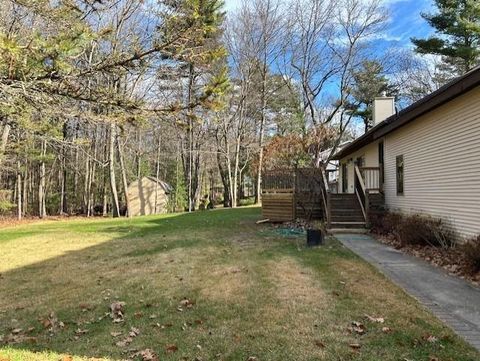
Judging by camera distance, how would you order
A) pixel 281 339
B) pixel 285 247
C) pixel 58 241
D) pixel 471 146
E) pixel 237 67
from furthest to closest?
pixel 237 67 → pixel 58 241 → pixel 285 247 → pixel 471 146 → pixel 281 339

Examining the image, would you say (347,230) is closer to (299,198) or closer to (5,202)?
(299,198)

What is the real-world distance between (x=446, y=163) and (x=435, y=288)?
14.2 feet

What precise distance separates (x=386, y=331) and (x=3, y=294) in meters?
5.61

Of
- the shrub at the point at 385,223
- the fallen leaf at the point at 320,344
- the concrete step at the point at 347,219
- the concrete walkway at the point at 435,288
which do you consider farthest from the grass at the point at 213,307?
the concrete step at the point at 347,219

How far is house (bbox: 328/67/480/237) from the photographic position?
7.93m

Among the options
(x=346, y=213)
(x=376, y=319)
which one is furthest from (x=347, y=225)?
(x=376, y=319)

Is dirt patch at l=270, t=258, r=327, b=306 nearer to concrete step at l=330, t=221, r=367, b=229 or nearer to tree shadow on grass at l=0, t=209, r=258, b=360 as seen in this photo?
tree shadow on grass at l=0, t=209, r=258, b=360

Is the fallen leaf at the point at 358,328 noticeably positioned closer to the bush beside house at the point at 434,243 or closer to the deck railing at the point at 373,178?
the bush beside house at the point at 434,243

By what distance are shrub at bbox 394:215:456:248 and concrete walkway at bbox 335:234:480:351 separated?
20.6 inches

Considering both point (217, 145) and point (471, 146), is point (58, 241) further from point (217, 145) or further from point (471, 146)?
point (217, 145)

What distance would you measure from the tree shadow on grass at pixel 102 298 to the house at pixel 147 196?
64.5ft

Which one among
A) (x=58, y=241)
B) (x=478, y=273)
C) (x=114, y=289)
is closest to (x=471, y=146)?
(x=478, y=273)

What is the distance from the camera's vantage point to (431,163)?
10.1m

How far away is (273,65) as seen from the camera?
29.7 meters
